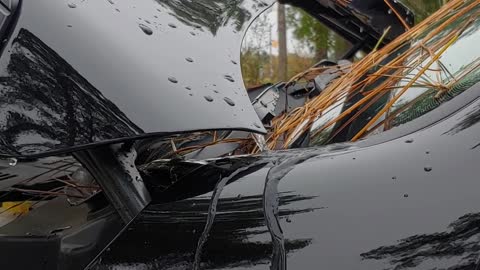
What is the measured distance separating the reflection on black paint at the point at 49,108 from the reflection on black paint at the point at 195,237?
20cm

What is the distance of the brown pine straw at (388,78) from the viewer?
1.82m

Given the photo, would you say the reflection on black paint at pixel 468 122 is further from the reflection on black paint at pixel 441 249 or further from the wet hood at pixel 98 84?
the wet hood at pixel 98 84

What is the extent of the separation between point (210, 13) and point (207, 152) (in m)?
0.38

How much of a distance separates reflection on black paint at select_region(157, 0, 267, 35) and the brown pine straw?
1.22 ft

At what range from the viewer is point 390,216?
124cm

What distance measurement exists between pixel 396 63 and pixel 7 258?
1266 mm

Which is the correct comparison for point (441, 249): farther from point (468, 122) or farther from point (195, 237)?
point (195, 237)

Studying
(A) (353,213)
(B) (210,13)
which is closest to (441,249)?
(A) (353,213)

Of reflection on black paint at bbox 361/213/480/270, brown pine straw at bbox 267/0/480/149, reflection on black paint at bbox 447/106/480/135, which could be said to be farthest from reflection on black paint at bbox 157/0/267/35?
reflection on black paint at bbox 361/213/480/270

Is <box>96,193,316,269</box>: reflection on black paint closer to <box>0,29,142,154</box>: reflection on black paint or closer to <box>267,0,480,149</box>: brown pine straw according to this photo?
<box>0,29,142,154</box>: reflection on black paint

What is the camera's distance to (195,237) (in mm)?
1356

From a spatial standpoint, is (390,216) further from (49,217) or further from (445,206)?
(49,217)

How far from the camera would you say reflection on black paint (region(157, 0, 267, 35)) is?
170cm

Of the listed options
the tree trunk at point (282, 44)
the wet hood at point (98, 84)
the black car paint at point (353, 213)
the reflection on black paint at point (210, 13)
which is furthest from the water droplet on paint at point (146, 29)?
the tree trunk at point (282, 44)
